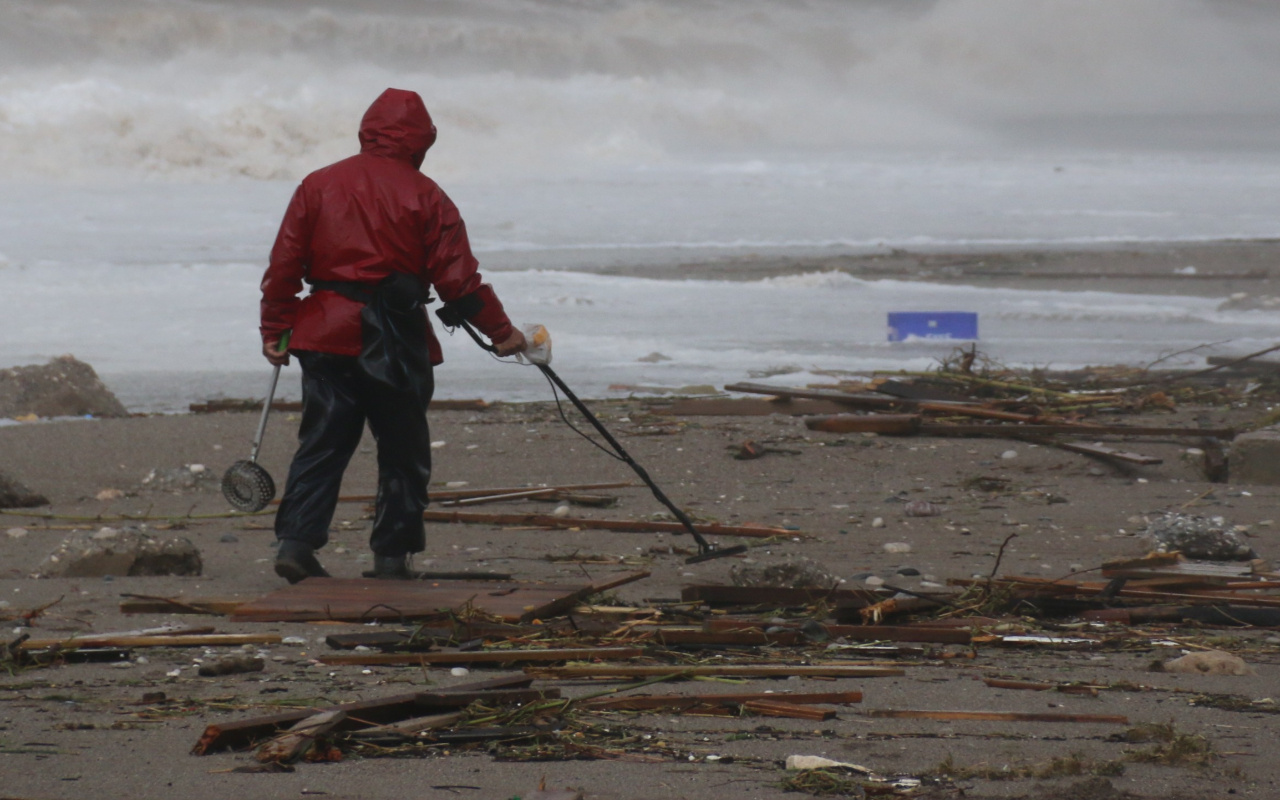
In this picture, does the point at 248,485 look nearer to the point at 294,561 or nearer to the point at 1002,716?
the point at 294,561

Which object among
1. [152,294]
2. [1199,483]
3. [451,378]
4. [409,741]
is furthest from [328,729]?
[152,294]

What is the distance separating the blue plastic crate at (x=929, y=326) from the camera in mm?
12141

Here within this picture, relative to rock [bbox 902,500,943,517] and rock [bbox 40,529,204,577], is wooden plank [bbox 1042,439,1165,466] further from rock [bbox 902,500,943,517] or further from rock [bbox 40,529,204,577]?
rock [bbox 40,529,204,577]

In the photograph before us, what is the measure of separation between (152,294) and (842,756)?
1408 cm

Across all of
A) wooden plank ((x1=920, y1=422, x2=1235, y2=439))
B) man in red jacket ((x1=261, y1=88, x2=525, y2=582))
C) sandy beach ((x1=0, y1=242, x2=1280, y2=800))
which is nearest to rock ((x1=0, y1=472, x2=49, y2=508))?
sandy beach ((x1=0, y1=242, x2=1280, y2=800))

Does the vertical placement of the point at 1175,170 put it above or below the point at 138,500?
above

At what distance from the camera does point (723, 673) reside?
3.48m

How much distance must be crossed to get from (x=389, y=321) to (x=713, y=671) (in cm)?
183

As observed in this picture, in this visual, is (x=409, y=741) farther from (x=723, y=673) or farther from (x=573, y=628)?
(x=573, y=628)

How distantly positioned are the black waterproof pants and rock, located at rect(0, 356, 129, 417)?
4.28 meters

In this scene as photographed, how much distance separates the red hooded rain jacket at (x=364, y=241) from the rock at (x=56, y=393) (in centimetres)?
441

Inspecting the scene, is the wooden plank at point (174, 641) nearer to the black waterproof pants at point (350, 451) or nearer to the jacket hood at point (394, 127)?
the black waterproof pants at point (350, 451)

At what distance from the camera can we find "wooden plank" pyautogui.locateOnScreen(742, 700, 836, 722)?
10.2 ft

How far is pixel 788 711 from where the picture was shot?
3.12 meters
